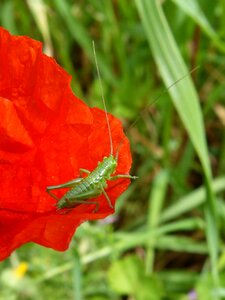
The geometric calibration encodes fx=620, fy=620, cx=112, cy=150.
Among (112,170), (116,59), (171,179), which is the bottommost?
(112,170)

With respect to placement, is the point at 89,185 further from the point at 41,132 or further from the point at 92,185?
the point at 41,132

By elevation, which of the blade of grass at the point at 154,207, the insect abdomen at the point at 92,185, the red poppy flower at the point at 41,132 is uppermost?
the blade of grass at the point at 154,207

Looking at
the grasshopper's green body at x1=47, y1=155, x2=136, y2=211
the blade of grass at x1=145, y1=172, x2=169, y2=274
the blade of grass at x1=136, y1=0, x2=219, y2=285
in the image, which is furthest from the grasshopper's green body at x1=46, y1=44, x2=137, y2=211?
the blade of grass at x1=145, y1=172, x2=169, y2=274

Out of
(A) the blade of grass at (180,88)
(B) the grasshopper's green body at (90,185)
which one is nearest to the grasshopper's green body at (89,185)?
(B) the grasshopper's green body at (90,185)

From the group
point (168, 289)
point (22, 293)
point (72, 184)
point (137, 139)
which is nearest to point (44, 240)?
point (72, 184)

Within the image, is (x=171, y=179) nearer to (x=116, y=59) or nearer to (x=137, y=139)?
(x=137, y=139)

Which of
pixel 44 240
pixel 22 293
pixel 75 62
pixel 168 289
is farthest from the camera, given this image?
pixel 75 62

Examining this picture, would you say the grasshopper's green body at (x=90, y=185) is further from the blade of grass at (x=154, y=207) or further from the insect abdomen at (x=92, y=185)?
the blade of grass at (x=154, y=207)
